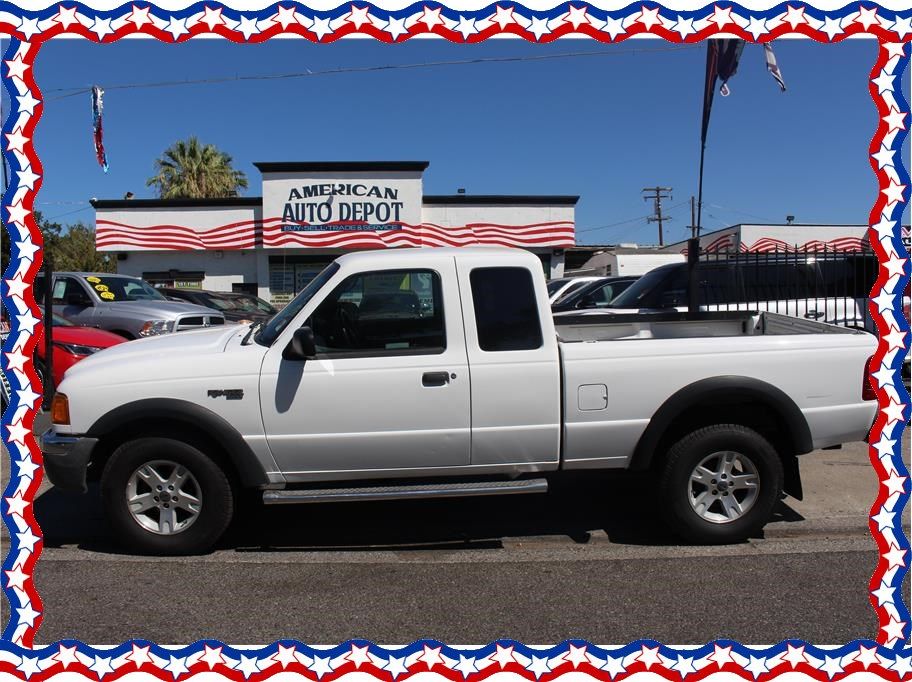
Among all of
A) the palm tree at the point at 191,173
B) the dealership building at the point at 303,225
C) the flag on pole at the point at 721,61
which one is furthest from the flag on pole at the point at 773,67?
the palm tree at the point at 191,173

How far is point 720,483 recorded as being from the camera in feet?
15.3

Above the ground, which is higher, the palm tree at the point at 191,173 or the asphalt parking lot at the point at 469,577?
the palm tree at the point at 191,173

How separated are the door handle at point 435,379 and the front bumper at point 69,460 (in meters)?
1.99

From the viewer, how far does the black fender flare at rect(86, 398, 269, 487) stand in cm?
431

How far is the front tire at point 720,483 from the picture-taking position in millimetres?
4590

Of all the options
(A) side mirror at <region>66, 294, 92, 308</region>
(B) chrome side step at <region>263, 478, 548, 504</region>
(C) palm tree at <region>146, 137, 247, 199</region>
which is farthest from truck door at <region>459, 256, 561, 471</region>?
(C) palm tree at <region>146, 137, 247, 199</region>

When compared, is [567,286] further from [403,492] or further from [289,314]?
[403,492]

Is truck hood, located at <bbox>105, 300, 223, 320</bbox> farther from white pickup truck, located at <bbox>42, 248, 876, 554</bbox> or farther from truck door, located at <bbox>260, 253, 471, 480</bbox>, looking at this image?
truck door, located at <bbox>260, 253, 471, 480</bbox>

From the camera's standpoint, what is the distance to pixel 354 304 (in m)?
4.57

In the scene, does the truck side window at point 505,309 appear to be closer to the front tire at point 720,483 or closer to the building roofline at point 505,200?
the front tire at point 720,483

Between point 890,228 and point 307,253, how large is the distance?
74.0ft

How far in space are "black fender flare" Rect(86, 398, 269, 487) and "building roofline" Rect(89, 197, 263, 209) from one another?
21.7 m

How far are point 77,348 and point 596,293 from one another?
27.6ft

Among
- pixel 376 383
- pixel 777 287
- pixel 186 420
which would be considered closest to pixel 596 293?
pixel 777 287
